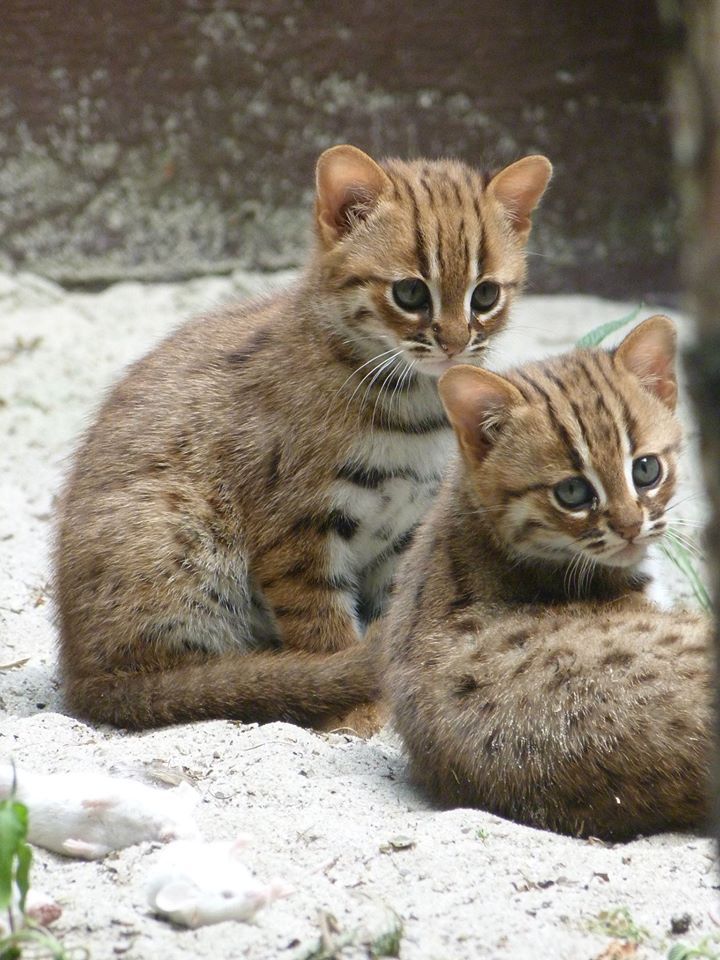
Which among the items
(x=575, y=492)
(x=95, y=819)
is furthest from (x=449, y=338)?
(x=95, y=819)

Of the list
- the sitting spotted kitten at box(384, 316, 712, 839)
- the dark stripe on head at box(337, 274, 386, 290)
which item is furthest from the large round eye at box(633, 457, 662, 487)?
the dark stripe on head at box(337, 274, 386, 290)

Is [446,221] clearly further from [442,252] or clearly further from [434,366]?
[434,366]

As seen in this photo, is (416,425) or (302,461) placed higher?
(416,425)

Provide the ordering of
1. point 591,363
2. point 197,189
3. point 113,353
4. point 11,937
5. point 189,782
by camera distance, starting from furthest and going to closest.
Result: point 197,189 → point 113,353 → point 591,363 → point 189,782 → point 11,937

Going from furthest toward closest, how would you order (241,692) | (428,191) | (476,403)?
1. (428,191)
2. (241,692)
3. (476,403)

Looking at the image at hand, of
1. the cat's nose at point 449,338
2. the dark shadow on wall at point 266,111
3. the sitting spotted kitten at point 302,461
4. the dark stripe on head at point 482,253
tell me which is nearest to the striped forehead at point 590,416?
the cat's nose at point 449,338

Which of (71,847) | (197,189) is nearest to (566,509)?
(71,847)

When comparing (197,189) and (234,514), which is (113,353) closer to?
(197,189)
